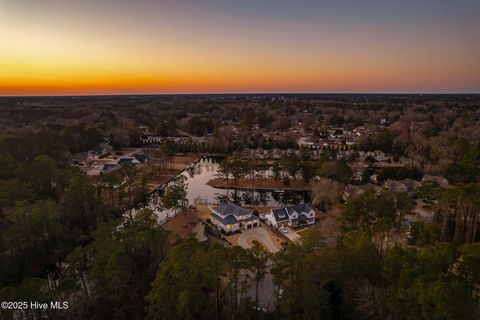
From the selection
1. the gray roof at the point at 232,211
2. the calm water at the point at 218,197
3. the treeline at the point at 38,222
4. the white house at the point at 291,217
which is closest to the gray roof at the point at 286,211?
the white house at the point at 291,217

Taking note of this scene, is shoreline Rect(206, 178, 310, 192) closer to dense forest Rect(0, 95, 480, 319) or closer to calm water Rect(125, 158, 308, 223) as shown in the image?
calm water Rect(125, 158, 308, 223)

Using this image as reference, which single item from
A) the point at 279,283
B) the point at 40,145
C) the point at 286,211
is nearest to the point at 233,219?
the point at 286,211

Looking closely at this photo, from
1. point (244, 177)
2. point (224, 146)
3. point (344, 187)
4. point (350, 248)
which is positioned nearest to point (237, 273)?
point (350, 248)

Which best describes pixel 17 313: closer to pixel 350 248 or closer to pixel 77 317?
pixel 77 317

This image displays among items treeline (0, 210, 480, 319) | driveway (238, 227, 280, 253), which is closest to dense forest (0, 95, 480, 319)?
treeline (0, 210, 480, 319)

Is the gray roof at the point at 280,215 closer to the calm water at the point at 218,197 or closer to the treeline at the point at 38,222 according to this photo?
the calm water at the point at 218,197

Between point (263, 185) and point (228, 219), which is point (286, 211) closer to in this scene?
point (228, 219)
